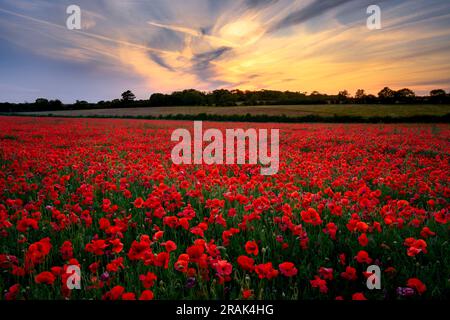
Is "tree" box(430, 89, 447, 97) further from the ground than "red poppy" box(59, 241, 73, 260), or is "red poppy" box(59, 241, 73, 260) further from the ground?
"tree" box(430, 89, 447, 97)

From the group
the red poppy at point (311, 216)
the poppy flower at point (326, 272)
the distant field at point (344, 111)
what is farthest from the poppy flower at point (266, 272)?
the distant field at point (344, 111)

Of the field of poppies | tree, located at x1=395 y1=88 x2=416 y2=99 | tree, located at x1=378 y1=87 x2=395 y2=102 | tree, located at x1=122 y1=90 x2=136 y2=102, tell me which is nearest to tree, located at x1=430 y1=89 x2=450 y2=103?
tree, located at x1=395 y1=88 x2=416 y2=99

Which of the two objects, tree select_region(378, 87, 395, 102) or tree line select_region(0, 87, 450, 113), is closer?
tree select_region(378, 87, 395, 102)

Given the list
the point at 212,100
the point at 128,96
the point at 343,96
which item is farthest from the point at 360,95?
the point at 128,96

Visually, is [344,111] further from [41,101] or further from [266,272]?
[41,101]

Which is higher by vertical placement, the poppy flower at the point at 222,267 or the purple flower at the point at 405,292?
the poppy flower at the point at 222,267

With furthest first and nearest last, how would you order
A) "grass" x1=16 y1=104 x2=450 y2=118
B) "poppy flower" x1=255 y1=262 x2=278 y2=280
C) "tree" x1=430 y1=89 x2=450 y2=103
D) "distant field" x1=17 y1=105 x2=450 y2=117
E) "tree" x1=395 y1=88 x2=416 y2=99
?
"tree" x1=395 y1=88 x2=416 y2=99 → "tree" x1=430 y1=89 x2=450 y2=103 → "distant field" x1=17 y1=105 x2=450 y2=117 → "grass" x1=16 y1=104 x2=450 y2=118 → "poppy flower" x1=255 y1=262 x2=278 y2=280

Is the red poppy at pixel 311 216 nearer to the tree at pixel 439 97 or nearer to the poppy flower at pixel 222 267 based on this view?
the poppy flower at pixel 222 267

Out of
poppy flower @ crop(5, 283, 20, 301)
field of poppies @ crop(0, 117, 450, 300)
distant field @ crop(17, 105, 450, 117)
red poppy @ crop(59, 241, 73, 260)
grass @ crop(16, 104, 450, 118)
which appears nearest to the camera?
poppy flower @ crop(5, 283, 20, 301)

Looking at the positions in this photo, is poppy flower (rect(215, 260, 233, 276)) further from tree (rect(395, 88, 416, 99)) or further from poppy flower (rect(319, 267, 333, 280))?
tree (rect(395, 88, 416, 99))
